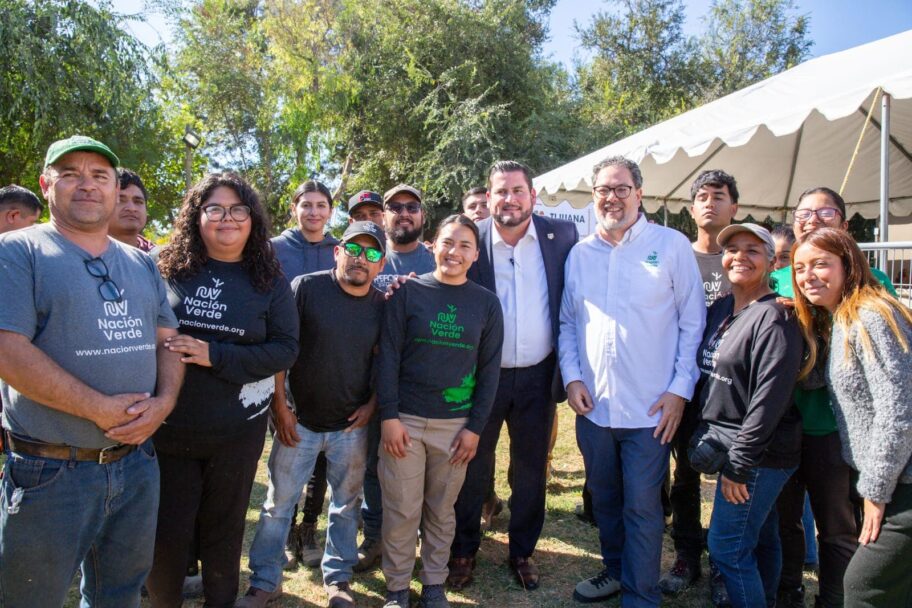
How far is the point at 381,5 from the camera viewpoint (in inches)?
805

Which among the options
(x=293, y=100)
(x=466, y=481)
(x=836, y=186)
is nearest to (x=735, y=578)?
(x=466, y=481)

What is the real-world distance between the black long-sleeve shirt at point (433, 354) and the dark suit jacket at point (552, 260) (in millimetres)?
472

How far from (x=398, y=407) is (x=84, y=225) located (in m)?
1.72

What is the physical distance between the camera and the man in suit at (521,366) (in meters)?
3.61

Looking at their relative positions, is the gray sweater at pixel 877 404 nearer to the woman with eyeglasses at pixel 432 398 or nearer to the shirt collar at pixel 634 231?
the shirt collar at pixel 634 231

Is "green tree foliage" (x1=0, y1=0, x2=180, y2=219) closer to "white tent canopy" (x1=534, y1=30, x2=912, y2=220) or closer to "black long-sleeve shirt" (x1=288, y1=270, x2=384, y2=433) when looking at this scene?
"white tent canopy" (x1=534, y1=30, x2=912, y2=220)

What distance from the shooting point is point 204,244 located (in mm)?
2814

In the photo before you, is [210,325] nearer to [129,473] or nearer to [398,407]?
[129,473]

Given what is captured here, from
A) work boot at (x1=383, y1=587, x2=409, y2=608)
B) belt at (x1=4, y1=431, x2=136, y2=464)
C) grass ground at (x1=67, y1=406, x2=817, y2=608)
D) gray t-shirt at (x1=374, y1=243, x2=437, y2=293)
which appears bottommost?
grass ground at (x1=67, y1=406, x2=817, y2=608)

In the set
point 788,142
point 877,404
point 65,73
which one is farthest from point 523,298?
point 65,73

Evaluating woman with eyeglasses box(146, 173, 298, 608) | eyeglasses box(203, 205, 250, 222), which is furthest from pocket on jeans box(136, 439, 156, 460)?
eyeglasses box(203, 205, 250, 222)

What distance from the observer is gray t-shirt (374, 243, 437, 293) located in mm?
4164

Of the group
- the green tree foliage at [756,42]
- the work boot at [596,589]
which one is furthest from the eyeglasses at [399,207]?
the green tree foliage at [756,42]

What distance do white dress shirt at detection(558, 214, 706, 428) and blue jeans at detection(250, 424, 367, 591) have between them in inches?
55.5
